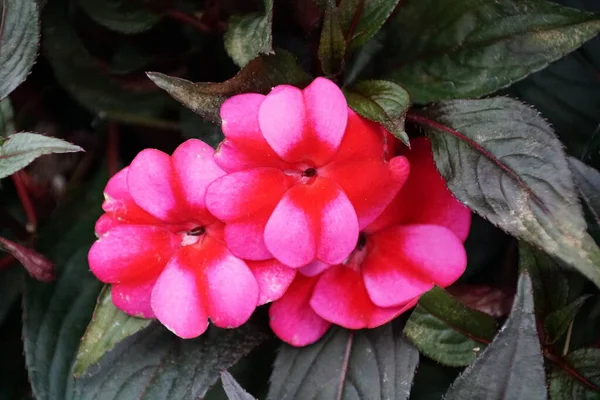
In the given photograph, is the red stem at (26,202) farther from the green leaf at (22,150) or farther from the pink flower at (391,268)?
the pink flower at (391,268)

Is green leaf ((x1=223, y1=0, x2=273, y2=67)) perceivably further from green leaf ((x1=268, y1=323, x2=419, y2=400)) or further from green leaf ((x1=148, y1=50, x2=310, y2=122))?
green leaf ((x1=268, y1=323, x2=419, y2=400))

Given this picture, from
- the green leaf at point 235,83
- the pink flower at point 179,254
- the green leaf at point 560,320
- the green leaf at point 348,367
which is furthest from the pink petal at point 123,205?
the green leaf at point 560,320

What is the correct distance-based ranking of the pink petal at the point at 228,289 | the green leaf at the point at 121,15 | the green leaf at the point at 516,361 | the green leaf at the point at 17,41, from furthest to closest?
the green leaf at the point at 121,15 < the green leaf at the point at 17,41 < the pink petal at the point at 228,289 < the green leaf at the point at 516,361

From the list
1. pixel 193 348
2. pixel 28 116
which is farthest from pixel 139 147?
pixel 193 348

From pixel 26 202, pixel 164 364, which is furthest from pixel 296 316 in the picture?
pixel 26 202

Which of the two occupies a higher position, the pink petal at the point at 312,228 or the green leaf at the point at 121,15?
the pink petal at the point at 312,228

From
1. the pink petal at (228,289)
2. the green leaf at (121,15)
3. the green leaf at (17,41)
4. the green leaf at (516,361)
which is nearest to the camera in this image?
the green leaf at (516,361)

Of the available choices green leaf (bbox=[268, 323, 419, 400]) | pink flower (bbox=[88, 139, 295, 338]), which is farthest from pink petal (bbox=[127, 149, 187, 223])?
green leaf (bbox=[268, 323, 419, 400])

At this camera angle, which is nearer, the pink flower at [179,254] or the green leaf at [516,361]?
the green leaf at [516,361]
